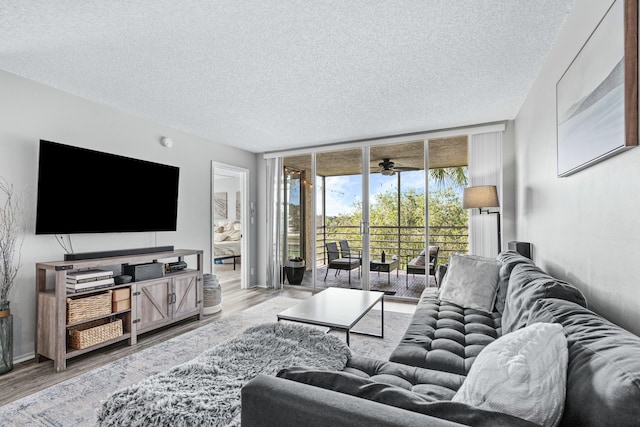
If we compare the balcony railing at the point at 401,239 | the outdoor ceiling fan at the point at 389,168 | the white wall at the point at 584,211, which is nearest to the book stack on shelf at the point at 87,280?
the balcony railing at the point at 401,239

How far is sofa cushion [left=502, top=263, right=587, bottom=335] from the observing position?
1.42 meters

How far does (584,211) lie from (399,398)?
1.52 metres

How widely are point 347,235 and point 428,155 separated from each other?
1.74m

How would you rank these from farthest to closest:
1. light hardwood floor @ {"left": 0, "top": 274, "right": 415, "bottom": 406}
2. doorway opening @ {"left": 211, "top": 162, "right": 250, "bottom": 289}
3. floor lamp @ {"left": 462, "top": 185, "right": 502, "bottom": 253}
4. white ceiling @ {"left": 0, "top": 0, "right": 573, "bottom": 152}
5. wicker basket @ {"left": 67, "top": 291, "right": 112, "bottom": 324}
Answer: doorway opening @ {"left": 211, "top": 162, "right": 250, "bottom": 289} < floor lamp @ {"left": 462, "top": 185, "right": 502, "bottom": 253} < wicker basket @ {"left": 67, "top": 291, "right": 112, "bottom": 324} < light hardwood floor @ {"left": 0, "top": 274, "right": 415, "bottom": 406} < white ceiling @ {"left": 0, "top": 0, "right": 573, "bottom": 152}

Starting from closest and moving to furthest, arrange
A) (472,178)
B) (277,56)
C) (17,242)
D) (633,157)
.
→ 1. (633,157)
2. (277,56)
3. (17,242)
4. (472,178)

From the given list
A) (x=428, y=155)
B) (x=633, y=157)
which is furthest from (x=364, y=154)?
(x=633, y=157)

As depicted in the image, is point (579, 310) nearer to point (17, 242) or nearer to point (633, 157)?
point (633, 157)

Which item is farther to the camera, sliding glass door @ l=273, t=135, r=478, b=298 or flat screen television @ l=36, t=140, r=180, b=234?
sliding glass door @ l=273, t=135, r=478, b=298

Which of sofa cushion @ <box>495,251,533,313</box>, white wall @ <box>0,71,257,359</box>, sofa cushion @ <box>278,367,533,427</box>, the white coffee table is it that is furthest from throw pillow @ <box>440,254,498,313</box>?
white wall @ <box>0,71,257,359</box>

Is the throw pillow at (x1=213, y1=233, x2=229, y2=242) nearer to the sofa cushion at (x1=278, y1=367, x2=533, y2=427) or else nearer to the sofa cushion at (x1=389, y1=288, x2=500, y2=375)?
the sofa cushion at (x1=389, y1=288, x2=500, y2=375)

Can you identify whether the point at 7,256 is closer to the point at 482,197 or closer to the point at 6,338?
the point at 6,338

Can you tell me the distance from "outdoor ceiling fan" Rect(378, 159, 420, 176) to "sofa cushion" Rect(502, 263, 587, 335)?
2766 mm

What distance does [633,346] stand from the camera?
32.7 inches

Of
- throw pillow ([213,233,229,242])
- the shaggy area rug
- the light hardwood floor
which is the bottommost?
the light hardwood floor
